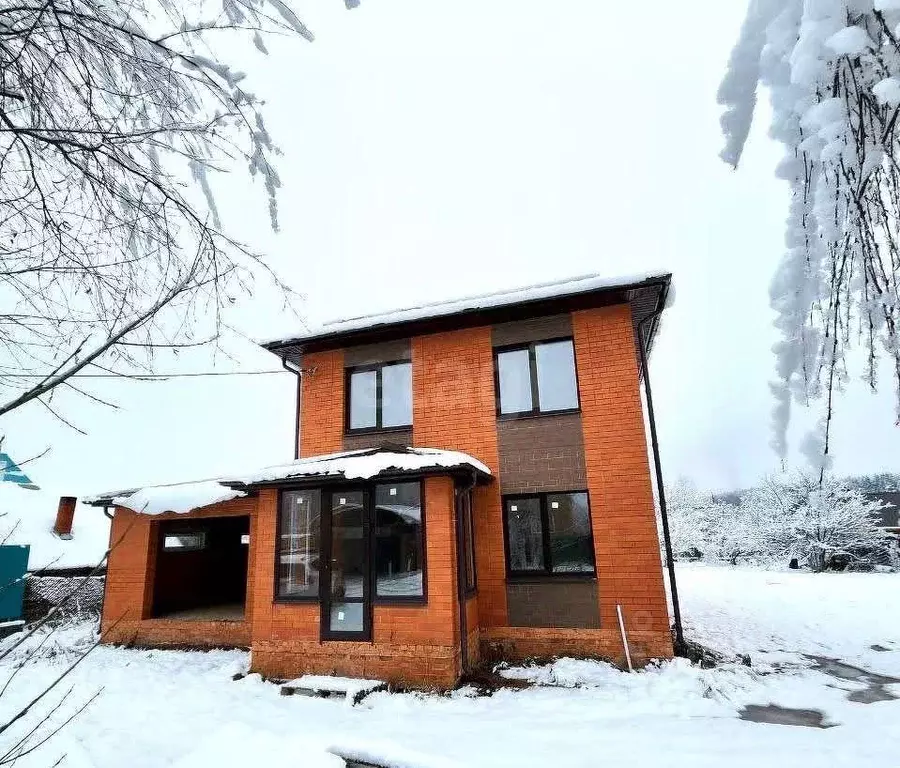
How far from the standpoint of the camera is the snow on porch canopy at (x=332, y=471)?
24.1ft

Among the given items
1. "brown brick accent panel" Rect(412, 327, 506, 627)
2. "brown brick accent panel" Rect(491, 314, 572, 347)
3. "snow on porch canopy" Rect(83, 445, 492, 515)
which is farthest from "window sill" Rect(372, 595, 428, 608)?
"brown brick accent panel" Rect(491, 314, 572, 347)

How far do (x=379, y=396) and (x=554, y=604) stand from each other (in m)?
4.90

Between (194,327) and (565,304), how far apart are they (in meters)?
7.38

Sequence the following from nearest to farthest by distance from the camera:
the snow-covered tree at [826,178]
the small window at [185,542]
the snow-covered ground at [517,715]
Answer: the snow-covered tree at [826,178] → the snow-covered ground at [517,715] → the small window at [185,542]

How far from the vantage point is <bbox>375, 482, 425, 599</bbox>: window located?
7.47 meters

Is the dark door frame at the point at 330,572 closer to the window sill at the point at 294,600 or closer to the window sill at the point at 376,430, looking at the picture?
the window sill at the point at 294,600

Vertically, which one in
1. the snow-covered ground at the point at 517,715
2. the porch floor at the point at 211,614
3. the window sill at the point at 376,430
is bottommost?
the snow-covered ground at the point at 517,715

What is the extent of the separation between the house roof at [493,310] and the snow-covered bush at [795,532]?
1061cm

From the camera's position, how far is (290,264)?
292cm

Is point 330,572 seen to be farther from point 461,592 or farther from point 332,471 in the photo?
point 461,592

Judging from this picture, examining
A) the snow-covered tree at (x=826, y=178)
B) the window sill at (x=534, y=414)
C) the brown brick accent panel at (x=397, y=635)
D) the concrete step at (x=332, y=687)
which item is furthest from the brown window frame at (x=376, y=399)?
the snow-covered tree at (x=826, y=178)

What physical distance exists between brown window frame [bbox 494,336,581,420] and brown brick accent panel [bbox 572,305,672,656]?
0.14m

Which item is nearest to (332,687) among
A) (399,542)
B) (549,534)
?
(399,542)

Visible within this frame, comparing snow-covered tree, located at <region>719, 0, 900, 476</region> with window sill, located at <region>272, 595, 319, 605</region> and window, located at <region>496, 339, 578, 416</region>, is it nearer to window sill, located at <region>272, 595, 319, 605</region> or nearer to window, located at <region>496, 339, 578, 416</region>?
window, located at <region>496, 339, 578, 416</region>
